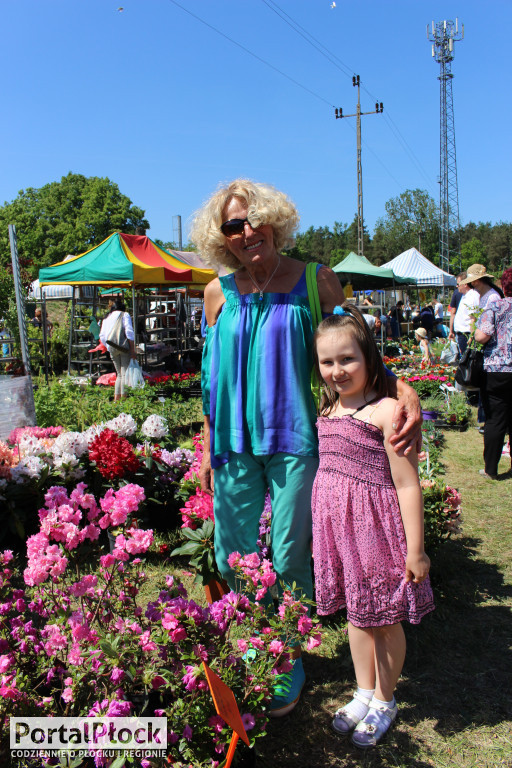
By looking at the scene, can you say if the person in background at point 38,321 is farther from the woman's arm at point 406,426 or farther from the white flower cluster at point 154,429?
the woman's arm at point 406,426

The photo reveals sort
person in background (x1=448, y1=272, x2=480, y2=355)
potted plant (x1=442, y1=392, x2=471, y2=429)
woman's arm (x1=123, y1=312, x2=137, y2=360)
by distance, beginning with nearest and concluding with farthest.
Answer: potted plant (x1=442, y1=392, x2=471, y2=429) < person in background (x1=448, y1=272, x2=480, y2=355) < woman's arm (x1=123, y1=312, x2=137, y2=360)

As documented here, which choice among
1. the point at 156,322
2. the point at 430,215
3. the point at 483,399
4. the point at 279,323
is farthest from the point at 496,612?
the point at 430,215

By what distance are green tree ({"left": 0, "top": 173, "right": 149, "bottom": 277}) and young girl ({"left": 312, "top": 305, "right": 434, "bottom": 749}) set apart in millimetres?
41239

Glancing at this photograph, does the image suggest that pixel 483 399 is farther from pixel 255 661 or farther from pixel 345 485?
pixel 255 661

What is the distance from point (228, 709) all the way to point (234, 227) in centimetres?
146

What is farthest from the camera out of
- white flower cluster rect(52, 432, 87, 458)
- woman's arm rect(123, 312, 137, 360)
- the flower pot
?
woman's arm rect(123, 312, 137, 360)

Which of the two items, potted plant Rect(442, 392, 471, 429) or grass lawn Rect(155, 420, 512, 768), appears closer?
grass lawn Rect(155, 420, 512, 768)

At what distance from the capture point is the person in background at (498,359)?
180 inches

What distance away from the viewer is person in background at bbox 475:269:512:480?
457cm

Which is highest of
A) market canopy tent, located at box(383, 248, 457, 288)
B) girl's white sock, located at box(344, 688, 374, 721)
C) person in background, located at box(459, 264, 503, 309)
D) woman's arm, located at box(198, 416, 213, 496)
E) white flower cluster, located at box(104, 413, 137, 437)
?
market canopy tent, located at box(383, 248, 457, 288)

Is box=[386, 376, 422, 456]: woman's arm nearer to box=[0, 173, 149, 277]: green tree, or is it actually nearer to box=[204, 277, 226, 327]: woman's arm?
box=[204, 277, 226, 327]: woman's arm

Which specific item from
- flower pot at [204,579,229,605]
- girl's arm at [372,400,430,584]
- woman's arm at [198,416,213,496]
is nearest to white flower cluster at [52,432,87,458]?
flower pot at [204,579,229,605]

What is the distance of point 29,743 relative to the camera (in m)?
1.57

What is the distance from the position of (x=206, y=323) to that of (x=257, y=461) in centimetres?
60
